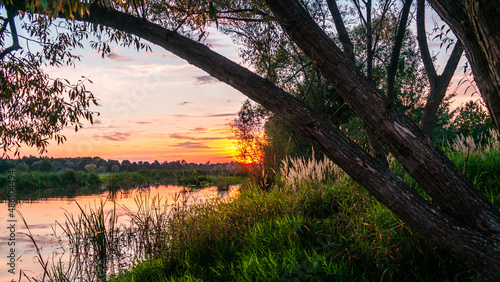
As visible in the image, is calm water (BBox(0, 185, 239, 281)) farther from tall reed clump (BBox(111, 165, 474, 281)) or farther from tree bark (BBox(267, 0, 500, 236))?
tree bark (BBox(267, 0, 500, 236))

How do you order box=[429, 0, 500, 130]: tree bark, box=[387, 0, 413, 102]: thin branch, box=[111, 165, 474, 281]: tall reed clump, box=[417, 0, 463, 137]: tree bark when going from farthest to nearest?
box=[387, 0, 413, 102]: thin branch → box=[417, 0, 463, 137]: tree bark → box=[111, 165, 474, 281]: tall reed clump → box=[429, 0, 500, 130]: tree bark

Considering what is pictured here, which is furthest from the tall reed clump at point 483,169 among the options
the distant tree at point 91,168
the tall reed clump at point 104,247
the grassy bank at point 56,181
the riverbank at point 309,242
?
the distant tree at point 91,168

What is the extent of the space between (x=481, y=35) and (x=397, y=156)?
3.38 feet

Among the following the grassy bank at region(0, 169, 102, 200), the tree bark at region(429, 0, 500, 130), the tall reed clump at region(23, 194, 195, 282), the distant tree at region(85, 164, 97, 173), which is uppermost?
the tree bark at region(429, 0, 500, 130)

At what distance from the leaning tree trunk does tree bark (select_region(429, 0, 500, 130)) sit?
1.84 feet

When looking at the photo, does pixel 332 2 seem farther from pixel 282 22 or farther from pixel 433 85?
pixel 282 22

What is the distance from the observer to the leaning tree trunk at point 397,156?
2379mm

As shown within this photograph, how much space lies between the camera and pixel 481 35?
6.33ft

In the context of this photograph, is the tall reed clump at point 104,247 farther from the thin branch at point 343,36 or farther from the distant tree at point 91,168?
the distant tree at point 91,168

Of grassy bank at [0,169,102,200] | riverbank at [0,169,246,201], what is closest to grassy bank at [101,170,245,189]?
riverbank at [0,169,246,201]

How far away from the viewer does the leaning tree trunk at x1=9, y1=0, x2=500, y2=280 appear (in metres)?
2.38

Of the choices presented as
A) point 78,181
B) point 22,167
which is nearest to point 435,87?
point 78,181

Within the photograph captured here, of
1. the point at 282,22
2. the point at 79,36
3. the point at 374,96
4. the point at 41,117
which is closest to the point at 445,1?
the point at 374,96

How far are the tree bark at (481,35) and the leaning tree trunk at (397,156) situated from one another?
56 cm
